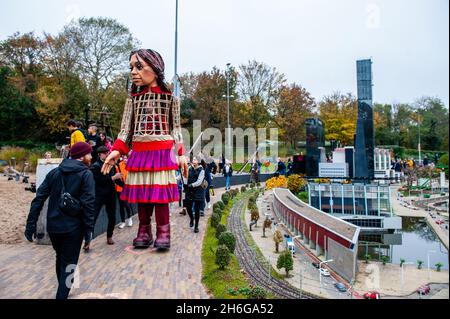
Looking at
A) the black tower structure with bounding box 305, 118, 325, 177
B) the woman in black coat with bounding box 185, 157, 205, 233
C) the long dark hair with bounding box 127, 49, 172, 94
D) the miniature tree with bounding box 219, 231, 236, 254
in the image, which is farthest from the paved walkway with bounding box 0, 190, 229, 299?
the black tower structure with bounding box 305, 118, 325, 177

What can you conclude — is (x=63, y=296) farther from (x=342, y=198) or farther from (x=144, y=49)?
(x=342, y=198)

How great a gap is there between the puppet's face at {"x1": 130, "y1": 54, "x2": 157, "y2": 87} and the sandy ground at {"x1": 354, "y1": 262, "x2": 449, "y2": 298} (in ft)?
11.5

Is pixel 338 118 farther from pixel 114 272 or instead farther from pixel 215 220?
pixel 114 272

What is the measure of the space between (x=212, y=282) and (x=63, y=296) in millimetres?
1444

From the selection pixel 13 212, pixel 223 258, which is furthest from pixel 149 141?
pixel 13 212

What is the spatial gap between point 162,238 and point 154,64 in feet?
7.88

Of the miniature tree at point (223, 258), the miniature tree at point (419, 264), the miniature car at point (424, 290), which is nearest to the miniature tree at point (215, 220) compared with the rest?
the miniature tree at point (223, 258)

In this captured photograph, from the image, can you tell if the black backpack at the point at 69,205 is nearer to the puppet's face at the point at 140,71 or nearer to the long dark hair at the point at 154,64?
the puppet's face at the point at 140,71

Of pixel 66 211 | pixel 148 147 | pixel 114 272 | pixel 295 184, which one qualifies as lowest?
pixel 114 272

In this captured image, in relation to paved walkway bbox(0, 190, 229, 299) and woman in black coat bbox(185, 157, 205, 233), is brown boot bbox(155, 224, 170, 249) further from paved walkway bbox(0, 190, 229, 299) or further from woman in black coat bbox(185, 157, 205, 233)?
A: woman in black coat bbox(185, 157, 205, 233)

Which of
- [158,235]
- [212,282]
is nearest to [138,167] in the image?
[158,235]

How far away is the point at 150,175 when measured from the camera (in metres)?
4.62

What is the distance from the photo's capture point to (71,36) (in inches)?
319

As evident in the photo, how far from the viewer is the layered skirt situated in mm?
4602
